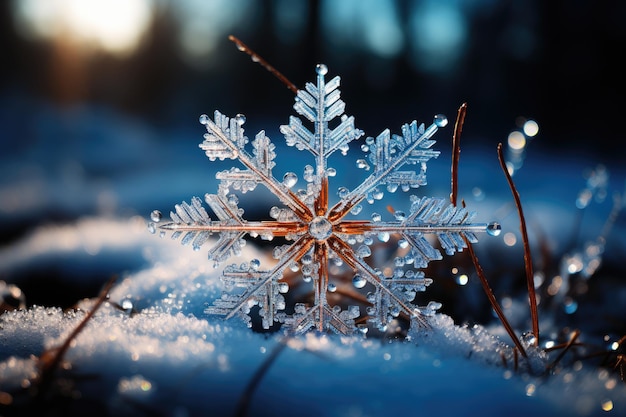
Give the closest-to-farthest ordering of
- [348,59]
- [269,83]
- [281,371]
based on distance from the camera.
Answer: [281,371] < [348,59] < [269,83]

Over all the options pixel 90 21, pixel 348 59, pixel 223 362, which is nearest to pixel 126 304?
pixel 223 362

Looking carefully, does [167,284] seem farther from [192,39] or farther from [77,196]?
[192,39]

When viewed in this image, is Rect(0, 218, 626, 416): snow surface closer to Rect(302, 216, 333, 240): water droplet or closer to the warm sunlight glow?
Rect(302, 216, 333, 240): water droplet

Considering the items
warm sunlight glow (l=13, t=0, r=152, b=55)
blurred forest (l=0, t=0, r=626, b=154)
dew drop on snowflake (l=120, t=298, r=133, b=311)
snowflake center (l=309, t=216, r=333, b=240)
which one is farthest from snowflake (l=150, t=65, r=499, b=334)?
warm sunlight glow (l=13, t=0, r=152, b=55)

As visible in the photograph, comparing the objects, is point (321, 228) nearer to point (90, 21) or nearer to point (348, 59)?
point (348, 59)

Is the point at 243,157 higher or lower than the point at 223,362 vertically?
higher

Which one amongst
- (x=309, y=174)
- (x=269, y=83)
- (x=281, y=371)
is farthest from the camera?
(x=269, y=83)

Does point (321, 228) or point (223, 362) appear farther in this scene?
point (321, 228)
